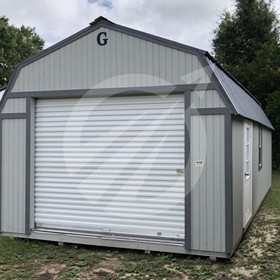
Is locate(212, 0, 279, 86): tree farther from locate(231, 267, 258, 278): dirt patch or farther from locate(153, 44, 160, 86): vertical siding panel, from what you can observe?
locate(231, 267, 258, 278): dirt patch

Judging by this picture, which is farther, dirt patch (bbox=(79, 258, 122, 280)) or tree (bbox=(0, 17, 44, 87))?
tree (bbox=(0, 17, 44, 87))

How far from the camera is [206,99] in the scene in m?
4.92

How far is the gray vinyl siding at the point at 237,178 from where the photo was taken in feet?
16.3

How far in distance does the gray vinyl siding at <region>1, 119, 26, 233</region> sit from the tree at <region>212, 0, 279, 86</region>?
17.3m

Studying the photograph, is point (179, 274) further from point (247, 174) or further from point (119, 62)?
point (119, 62)

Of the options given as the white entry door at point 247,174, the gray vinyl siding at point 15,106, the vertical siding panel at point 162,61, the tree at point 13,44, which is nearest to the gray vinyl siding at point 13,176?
the gray vinyl siding at point 15,106

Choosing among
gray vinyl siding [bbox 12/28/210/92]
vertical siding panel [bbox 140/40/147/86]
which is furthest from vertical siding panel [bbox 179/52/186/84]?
vertical siding panel [bbox 140/40/147/86]

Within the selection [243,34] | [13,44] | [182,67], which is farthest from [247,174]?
[13,44]

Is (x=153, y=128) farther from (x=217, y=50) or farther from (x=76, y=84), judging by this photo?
(x=217, y=50)

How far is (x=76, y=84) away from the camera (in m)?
5.61

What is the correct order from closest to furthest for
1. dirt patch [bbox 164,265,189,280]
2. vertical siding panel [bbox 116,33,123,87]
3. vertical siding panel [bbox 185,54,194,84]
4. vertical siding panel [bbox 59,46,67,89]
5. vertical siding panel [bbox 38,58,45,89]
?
dirt patch [bbox 164,265,189,280] < vertical siding panel [bbox 185,54,194,84] < vertical siding panel [bbox 116,33,123,87] < vertical siding panel [bbox 59,46,67,89] < vertical siding panel [bbox 38,58,45,89]

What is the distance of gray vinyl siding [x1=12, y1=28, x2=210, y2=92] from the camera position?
5.10 meters

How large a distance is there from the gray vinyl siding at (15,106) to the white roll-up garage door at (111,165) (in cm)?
24

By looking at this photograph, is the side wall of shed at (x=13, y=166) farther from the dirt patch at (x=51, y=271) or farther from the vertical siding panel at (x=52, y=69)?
the dirt patch at (x=51, y=271)
